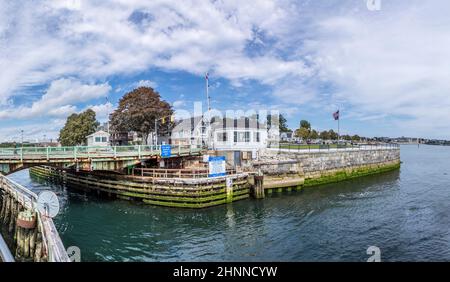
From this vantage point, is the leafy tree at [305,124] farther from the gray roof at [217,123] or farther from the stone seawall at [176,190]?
the stone seawall at [176,190]

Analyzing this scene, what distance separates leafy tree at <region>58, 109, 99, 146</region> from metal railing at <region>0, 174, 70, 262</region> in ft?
163

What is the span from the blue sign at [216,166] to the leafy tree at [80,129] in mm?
54179

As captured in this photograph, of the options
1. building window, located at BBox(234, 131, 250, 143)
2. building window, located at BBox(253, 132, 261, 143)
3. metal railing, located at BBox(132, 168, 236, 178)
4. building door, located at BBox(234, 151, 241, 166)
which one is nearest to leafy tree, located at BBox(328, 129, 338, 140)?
building window, located at BBox(253, 132, 261, 143)

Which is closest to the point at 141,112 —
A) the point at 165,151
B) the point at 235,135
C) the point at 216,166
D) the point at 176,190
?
the point at 235,135

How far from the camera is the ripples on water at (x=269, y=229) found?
1530 cm

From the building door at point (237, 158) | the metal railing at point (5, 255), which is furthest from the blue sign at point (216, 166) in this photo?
the metal railing at point (5, 255)

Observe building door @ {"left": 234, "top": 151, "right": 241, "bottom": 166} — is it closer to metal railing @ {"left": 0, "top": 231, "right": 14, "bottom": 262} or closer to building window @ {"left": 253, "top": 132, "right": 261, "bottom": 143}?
building window @ {"left": 253, "top": 132, "right": 261, "bottom": 143}

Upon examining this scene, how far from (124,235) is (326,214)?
1537 centimetres

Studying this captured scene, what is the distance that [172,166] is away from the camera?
1374 inches

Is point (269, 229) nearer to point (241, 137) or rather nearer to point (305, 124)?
point (241, 137)

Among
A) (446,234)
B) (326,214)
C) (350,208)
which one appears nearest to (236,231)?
(326,214)

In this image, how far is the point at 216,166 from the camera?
27.7 m
